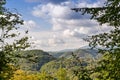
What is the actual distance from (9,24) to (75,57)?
434 inches

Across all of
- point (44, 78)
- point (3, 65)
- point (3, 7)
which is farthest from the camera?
point (44, 78)

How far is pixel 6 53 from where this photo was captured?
2323 centimetres

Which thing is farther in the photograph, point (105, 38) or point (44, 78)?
point (44, 78)

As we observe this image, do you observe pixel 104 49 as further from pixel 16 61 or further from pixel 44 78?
pixel 44 78

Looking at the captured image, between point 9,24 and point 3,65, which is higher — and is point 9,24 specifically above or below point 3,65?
above

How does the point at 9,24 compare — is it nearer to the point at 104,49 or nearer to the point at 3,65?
the point at 3,65

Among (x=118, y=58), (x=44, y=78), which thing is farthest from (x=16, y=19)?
(x=44, y=78)

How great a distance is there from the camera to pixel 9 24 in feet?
79.2

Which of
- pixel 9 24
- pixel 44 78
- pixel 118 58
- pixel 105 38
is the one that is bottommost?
pixel 44 78

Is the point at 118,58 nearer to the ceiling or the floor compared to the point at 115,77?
nearer to the ceiling

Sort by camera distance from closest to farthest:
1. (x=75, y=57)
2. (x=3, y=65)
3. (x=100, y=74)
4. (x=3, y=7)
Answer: (x=75, y=57), (x=100, y=74), (x=3, y=65), (x=3, y=7)

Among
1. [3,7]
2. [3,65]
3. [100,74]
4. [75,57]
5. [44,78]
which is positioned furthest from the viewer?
[44,78]

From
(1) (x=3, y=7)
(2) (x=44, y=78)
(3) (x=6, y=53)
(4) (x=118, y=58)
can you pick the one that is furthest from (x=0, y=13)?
(2) (x=44, y=78)

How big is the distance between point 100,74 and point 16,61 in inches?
383
